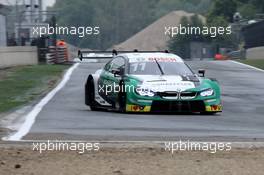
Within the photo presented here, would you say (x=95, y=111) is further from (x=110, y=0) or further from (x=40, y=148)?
(x=110, y=0)

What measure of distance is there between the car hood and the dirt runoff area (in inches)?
227

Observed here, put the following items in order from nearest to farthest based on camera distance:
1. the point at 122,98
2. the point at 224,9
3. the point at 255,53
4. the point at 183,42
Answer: the point at 122,98 < the point at 255,53 < the point at 183,42 < the point at 224,9

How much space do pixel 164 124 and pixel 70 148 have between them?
408 centimetres

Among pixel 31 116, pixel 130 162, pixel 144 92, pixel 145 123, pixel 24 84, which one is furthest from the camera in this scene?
pixel 24 84

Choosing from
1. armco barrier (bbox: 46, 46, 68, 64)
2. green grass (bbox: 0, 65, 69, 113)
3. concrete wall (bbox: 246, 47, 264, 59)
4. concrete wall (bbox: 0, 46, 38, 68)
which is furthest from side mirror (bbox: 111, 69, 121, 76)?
concrete wall (bbox: 246, 47, 264, 59)

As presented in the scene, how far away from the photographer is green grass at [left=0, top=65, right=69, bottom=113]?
2072 cm

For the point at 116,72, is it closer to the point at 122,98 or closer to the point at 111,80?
the point at 111,80

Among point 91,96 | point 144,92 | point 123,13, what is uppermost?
point 144,92
